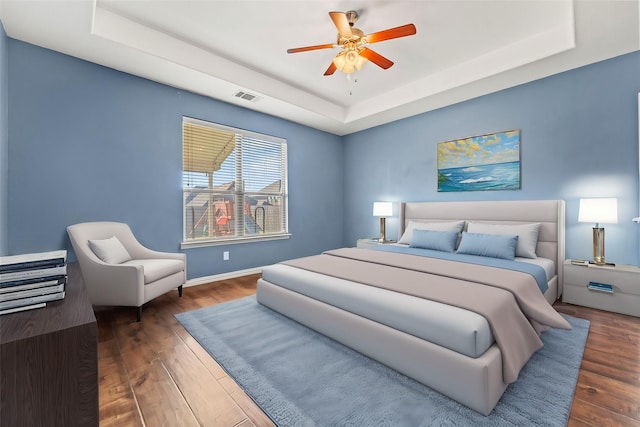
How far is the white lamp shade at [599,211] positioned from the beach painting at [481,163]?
2.53ft

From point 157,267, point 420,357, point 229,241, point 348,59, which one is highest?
point 348,59

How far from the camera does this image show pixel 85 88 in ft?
9.30

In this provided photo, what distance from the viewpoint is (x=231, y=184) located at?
405cm

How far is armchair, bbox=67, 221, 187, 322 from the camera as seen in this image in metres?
2.48

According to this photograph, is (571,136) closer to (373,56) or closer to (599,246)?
(599,246)

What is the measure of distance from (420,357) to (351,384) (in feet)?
1.44

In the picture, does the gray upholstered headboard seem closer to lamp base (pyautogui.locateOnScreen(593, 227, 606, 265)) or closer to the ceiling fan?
lamp base (pyautogui.locateOnScreen(593, 227, 606, 265))

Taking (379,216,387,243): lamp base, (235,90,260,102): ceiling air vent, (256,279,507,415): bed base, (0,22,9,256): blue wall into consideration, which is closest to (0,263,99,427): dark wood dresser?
(256,279,507,415): bed base

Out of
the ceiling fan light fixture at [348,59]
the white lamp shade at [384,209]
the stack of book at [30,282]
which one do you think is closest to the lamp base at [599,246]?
the white lamp shade at [384,209]

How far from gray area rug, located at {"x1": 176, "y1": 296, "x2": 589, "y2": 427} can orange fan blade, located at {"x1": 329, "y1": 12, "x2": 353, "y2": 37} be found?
2.46 m

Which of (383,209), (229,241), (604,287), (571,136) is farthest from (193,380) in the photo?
(571,136)

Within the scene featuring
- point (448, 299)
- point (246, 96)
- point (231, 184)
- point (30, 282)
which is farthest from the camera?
point (231, 184)

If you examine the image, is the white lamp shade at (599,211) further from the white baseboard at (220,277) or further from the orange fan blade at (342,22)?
the white baseboard at (220,277)

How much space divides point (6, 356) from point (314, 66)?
11.5ft
